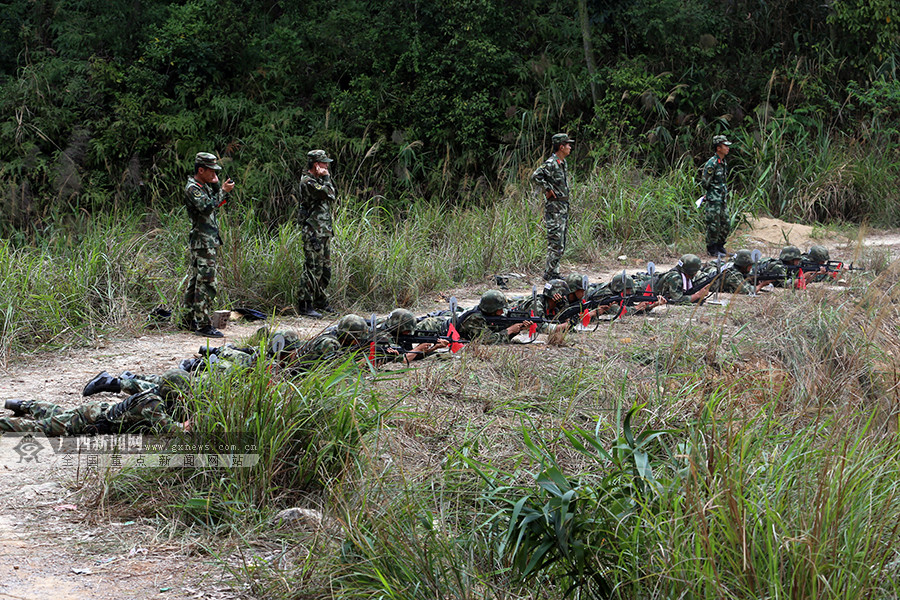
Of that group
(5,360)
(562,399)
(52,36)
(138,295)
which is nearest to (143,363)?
(5,360)

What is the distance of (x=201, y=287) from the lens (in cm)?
715

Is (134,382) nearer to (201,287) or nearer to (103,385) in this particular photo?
(103,385)

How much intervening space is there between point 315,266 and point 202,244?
3.57ft

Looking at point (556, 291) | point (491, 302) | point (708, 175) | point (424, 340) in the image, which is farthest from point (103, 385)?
point (708, 175)

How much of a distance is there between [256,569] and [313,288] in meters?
5.00

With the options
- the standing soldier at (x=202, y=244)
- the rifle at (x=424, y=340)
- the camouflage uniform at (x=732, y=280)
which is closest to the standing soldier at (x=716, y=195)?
the camouflage uniform at (x=732, y=280)

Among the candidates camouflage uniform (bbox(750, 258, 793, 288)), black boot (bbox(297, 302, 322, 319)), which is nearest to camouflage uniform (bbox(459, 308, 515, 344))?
black boot (bbox(297, 302, 322, 319))

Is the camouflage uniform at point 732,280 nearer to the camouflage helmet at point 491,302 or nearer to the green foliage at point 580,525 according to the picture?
the camouflage helmet at point 491,302

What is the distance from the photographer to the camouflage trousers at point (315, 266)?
25.8 feet

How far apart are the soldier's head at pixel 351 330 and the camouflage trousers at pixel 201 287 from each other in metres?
1.91

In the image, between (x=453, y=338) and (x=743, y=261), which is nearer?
(x=453, y=338)

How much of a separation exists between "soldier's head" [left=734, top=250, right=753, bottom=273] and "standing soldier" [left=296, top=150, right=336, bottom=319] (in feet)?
13.3

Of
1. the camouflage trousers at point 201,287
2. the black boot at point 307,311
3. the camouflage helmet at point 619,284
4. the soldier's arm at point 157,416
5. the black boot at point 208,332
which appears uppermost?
the soldier's arm at point 157,416

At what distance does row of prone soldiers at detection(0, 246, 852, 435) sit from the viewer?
4.33 meters
